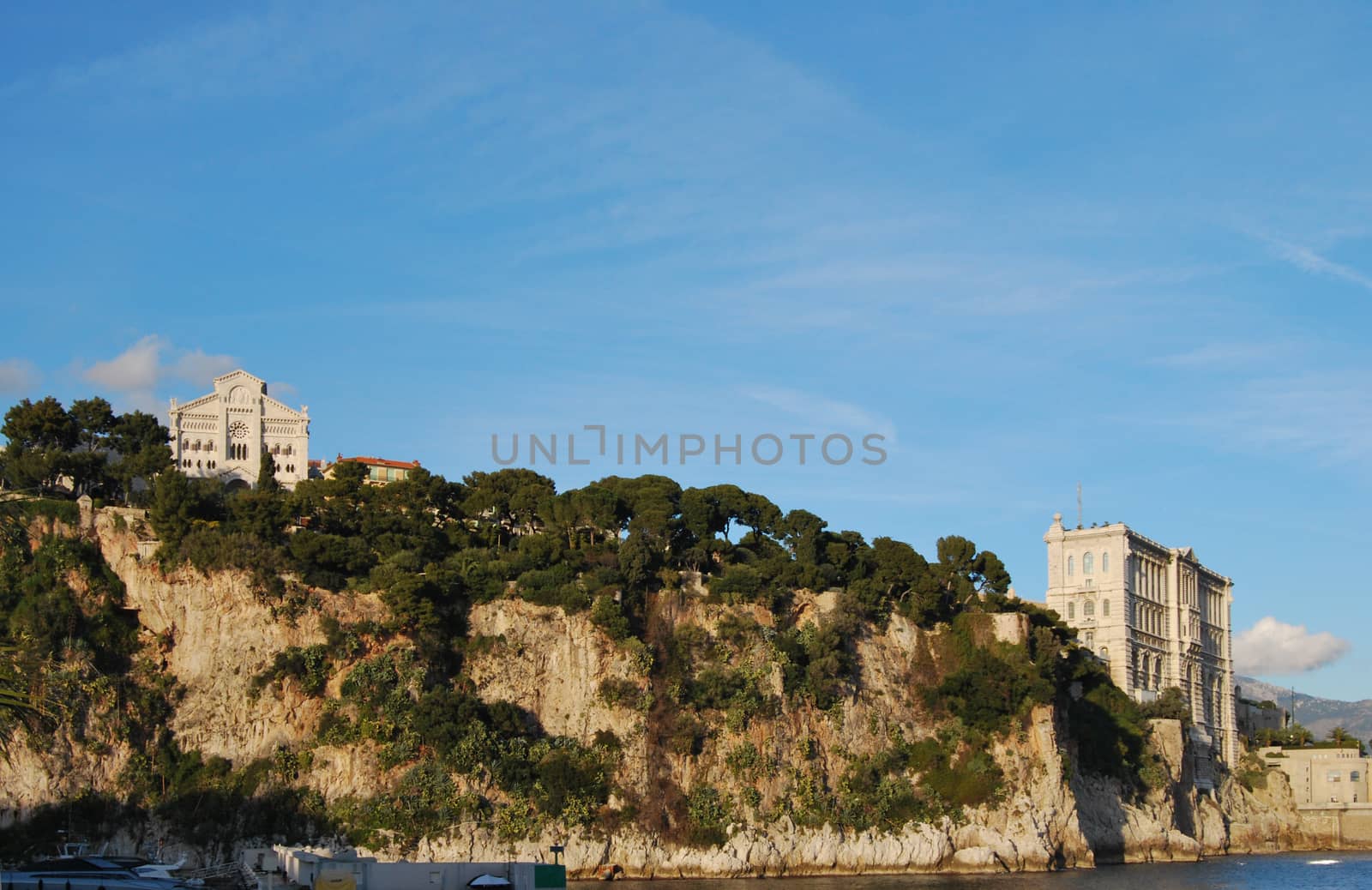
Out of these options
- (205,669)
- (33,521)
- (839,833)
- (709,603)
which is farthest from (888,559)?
(33,521)

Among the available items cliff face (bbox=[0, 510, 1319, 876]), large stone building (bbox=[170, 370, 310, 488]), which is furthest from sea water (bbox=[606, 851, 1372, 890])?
large stone building (bbox=[170, 370, 310, 488])

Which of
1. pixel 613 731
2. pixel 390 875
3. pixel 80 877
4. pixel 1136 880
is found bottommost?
pixel 1136 880

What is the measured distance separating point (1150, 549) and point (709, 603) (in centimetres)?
4580

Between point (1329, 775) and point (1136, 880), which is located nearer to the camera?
point (1136, 880)

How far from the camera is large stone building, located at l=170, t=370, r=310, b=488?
77.7 meters

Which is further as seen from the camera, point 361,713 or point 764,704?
point 764,704

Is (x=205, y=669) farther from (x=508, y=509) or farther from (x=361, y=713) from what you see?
(x=508, y=509)

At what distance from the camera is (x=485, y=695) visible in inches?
2247

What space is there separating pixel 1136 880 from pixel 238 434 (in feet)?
167

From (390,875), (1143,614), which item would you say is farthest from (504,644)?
(1143,614)

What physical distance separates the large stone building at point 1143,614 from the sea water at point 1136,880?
14584 millimetres

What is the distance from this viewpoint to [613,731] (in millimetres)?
57188

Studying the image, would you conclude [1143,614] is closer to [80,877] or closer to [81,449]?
[81,449]

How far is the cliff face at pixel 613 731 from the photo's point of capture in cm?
5291
